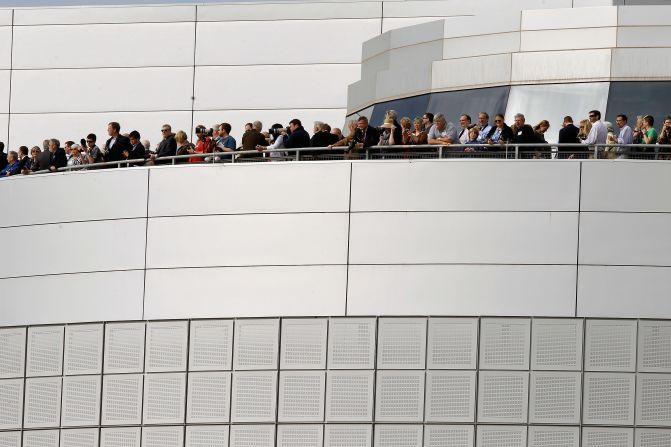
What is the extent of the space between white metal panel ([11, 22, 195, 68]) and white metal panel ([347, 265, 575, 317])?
64.4 feet

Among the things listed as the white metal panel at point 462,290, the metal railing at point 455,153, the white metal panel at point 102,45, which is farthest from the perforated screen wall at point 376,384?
the white metal panel at point 102,45

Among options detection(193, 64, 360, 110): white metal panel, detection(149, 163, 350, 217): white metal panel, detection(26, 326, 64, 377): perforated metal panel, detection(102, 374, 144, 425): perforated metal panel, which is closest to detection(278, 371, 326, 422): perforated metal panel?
detection(102, 374, 144, 425): perforated metal panel

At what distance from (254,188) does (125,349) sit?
4.29 metres

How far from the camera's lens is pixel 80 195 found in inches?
1606

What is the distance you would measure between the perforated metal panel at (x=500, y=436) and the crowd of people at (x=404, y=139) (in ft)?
18.5

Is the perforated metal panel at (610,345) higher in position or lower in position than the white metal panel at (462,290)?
lower

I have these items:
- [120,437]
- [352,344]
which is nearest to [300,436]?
[352,344]

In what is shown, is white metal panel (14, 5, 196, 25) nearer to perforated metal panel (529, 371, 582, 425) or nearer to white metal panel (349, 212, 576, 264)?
white metal panel (349, 212, 576, 264)

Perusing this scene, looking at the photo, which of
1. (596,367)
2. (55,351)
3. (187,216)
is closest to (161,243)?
(187,216)

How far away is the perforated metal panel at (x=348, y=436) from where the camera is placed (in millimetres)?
37875

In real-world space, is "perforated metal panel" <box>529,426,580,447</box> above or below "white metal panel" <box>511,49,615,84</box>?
below

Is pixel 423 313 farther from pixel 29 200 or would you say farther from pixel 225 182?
pixel 29 200

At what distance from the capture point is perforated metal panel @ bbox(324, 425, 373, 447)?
3788 cm

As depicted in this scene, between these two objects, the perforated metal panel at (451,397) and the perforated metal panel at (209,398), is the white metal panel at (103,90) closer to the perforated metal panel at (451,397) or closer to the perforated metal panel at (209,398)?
the perforated metal panel at (209,398)
